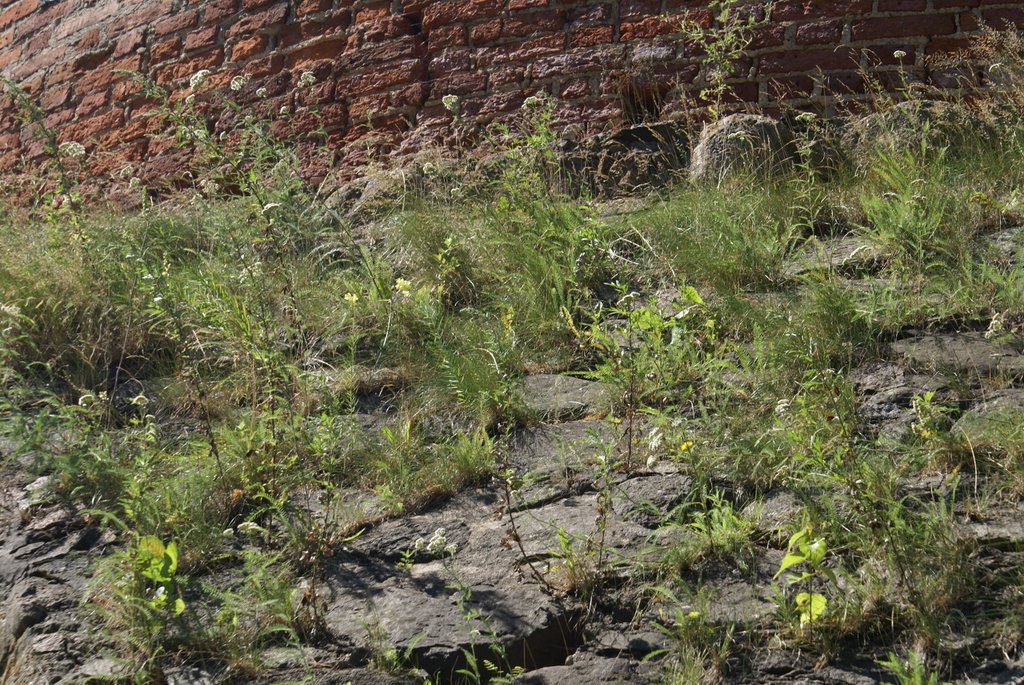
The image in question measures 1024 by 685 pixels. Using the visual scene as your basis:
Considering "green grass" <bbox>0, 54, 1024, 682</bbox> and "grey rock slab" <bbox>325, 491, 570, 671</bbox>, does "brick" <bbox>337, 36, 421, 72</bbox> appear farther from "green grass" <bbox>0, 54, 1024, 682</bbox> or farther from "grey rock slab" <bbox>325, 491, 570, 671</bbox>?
"grey rock slab" <bbox>325, 491, 570, 671</bbox>

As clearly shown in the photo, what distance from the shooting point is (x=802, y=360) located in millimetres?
3619

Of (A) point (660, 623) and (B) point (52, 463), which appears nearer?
(A) point (660, 623)

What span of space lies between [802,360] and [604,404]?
65 cm

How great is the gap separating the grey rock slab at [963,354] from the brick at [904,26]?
1977mm

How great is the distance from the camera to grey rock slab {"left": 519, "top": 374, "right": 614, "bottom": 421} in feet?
12.5

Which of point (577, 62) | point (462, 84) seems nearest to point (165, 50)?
point (462, 84)

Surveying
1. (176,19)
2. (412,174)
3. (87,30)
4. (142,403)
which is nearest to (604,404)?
(142,403)

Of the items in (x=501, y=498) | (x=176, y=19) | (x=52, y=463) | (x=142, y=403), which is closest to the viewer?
(x=501, y=498)

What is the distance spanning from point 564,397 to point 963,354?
1.28 meters

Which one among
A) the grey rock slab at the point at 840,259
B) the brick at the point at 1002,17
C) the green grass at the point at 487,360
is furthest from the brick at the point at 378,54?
the brick at the point at 1002,17

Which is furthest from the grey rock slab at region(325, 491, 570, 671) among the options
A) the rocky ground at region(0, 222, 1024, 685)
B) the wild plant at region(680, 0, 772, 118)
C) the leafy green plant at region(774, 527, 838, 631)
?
the wild plant at region(680, 0, 772, 118)

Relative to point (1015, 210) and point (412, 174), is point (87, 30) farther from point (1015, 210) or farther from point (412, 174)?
point (1015, 210)

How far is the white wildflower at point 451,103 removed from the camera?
5223 millimetres

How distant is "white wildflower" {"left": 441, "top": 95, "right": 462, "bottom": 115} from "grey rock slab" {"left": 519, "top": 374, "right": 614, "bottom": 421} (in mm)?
1725
